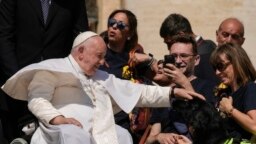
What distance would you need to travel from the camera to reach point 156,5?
568 inches

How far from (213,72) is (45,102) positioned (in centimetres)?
179

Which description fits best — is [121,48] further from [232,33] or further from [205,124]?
[205,124]

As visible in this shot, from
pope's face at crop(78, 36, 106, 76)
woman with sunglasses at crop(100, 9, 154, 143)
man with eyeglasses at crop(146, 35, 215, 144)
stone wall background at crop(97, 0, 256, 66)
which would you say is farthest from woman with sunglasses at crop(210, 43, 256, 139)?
stone wall background at crop(97, 0, 256, 66)

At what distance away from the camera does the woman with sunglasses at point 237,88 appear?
26.8 ft

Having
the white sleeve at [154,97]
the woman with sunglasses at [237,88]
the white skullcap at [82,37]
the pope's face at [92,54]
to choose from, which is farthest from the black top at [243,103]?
the white skullcap at [82,37]

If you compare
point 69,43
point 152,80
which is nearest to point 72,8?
point 69,43

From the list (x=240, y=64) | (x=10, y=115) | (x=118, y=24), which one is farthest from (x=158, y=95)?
(x=10, y=115)

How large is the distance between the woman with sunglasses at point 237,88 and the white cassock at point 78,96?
0.50 m

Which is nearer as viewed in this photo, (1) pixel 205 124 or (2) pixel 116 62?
(1) pixel 205 124

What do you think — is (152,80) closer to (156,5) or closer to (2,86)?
(2,86)

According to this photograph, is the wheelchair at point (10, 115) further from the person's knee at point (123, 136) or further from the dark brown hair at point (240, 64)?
the dark brown hair at point (240, 64)

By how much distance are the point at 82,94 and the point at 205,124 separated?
3.64 feet

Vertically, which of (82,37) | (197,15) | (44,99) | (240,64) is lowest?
(197,15)

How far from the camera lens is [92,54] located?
8.50m
